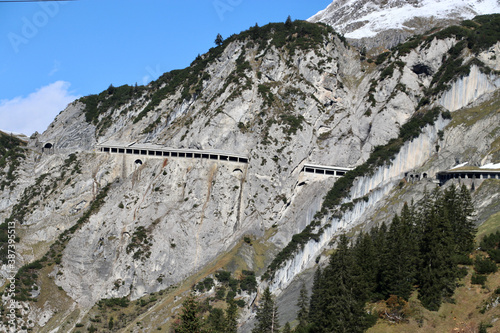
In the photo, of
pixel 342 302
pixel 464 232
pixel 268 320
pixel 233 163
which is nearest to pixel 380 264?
pixel 342 302

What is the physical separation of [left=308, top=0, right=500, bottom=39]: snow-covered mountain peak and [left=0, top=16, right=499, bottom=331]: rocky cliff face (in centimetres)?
3607

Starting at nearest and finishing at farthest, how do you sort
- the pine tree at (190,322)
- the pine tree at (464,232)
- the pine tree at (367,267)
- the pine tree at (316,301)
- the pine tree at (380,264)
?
the pine tree at (190,322)
the pine tree at (380,264)
the pine tree at (367,267)
the pine tree at (464,232)
the pine tree at (316,301)

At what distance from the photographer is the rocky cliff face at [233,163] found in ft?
301

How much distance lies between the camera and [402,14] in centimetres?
16200

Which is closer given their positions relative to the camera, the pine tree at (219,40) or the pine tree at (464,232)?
the pine tree at (464,232)

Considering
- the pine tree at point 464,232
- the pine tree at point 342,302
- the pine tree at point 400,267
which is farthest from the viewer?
the pine tree at point 464,232

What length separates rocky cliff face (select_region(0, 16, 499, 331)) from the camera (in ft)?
301

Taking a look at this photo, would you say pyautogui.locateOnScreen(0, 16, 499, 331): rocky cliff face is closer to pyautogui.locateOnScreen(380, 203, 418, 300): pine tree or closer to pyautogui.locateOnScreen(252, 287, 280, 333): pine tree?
pyautogui.locateOnScreen(252, 287, 280, 333): pine tree

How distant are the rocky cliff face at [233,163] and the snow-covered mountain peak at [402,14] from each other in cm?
3607

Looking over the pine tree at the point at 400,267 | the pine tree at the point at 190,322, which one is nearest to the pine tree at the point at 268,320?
the pine tree at the point at 400,267

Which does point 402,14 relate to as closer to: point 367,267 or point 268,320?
point 367,267

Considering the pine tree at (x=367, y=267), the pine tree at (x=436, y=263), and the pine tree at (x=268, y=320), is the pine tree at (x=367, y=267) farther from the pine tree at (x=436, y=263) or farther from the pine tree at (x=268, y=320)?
the pine tree at (x=268, y=320)

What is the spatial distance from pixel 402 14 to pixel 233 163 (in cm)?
8712

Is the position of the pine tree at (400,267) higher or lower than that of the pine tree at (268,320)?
higher
